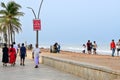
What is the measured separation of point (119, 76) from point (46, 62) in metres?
18.1

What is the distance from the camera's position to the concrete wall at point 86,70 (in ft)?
49.5

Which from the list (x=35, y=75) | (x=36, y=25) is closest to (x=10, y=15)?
(x=36, y=25)

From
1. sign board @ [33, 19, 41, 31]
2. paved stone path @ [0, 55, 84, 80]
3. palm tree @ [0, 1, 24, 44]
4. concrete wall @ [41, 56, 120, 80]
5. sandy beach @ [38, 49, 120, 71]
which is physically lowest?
paved stone path @ [0, 55, 84, 80]

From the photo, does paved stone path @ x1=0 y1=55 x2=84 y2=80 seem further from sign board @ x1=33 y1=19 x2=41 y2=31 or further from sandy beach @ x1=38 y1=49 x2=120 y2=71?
sign board @ x1=33 y1=19 x2=41 y2=31

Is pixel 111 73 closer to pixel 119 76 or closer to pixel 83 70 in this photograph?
pixel 119 76

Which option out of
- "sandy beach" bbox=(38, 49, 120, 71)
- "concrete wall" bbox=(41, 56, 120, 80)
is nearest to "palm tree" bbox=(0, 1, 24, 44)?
"sandy beach" bbox=(38, 49, 120, 71)

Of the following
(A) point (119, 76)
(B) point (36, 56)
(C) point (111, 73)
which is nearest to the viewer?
(A) point (119, 76)

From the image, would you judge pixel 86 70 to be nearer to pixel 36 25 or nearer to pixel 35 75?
pixel 35 75

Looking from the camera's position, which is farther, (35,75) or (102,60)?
(102,60)

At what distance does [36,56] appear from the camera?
1143 inches

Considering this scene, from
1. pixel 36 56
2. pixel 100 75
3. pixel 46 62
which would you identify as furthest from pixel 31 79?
pixel 46 62

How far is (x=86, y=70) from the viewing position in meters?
18.7

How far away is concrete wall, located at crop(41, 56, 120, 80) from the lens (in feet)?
49.5

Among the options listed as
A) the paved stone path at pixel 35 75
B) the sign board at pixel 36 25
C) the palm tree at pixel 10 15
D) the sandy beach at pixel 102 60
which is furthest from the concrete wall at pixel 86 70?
the palm tree at pixel 10 15
